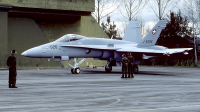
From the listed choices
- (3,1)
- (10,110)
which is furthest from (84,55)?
(10,110)

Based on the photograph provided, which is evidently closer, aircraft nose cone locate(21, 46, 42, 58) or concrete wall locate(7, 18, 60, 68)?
aircraft nose cone locate(21, 46, 42, 58)

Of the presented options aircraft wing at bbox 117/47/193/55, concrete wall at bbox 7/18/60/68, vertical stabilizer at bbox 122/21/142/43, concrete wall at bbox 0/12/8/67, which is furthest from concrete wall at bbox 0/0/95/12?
aircraft wing at bbox 117/47/193/55

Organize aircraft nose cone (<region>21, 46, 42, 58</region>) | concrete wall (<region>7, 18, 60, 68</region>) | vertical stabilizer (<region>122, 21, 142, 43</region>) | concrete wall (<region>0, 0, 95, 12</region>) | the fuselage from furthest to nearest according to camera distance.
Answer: concrete wall (<region>7, 18, 60, 68</region>) < concrete wall (<region>0, 0, 95, 12</region>) < vertical stabilizer (<region>122, 21, 142, 43</region>) < the fuselage < aircraft nose cone (<region>21, 46, 42, 58</region>)

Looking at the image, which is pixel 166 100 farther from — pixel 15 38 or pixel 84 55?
pixel 15 38

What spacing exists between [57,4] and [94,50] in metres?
13.4

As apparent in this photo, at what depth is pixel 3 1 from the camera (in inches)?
1705

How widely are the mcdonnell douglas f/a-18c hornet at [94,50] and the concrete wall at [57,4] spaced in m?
11.7

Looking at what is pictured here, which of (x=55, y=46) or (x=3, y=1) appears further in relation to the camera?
(x=3, y=1)

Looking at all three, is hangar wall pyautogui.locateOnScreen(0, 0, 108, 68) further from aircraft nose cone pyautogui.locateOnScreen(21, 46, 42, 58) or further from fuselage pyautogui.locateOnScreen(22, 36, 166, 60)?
aircraft nose cone pyautogui.locateOnScreen(21, 46, 42, 58)

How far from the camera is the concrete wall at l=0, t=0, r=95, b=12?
146 feet

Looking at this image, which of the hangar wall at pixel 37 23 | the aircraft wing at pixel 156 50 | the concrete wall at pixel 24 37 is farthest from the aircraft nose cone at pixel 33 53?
the concrete wall at pixel 24 37

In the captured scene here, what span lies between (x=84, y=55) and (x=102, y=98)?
20.4 metres

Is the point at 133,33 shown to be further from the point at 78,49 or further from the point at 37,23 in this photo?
the point at 37,23

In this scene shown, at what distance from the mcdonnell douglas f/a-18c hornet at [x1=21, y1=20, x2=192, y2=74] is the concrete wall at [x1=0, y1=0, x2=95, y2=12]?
1167cm
